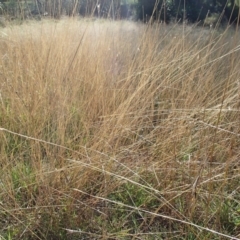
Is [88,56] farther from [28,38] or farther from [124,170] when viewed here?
[124,170]

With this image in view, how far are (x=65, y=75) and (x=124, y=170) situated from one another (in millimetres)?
563

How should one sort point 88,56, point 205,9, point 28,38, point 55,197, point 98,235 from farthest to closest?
point 205,9
point 28,38
point 88,56
point 55,197
point 98,235

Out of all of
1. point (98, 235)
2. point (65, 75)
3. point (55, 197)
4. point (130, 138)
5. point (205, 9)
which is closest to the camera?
point (98, 235)

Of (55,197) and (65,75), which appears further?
(65,75)

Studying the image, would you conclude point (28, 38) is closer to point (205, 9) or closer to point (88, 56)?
point (88, 56)

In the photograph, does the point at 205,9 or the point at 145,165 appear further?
the point at 205,9

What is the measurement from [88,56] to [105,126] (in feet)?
2.46

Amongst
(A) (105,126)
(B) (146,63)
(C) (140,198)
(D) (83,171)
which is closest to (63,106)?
(A) (105,126)

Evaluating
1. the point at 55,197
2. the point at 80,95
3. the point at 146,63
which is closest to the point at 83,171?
the point at 55,197

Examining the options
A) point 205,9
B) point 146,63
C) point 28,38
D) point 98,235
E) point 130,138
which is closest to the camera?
point 98,235

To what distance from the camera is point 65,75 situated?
4.61 ft

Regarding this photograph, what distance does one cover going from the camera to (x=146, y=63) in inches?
65.3

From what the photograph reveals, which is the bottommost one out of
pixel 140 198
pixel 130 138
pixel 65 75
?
pixel 140 198

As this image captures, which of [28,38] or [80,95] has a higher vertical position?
[28,38]
